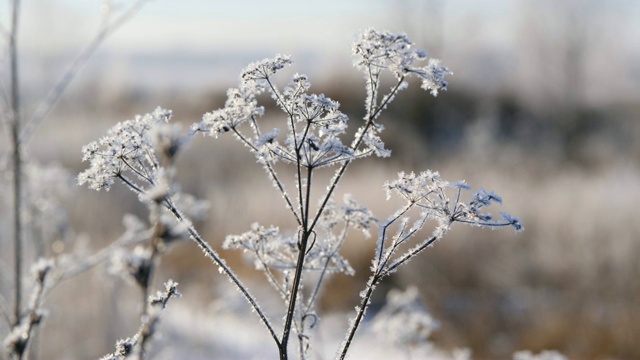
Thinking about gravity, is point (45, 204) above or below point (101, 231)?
below

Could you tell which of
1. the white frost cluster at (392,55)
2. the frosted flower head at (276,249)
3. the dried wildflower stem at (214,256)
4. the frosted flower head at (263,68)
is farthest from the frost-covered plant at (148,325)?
the white frost cluster at (392,55)

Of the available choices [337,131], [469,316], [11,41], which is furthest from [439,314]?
[337,131]

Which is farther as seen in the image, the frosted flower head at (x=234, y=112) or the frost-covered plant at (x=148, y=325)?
the frosted flower head at (x=234, y=112)

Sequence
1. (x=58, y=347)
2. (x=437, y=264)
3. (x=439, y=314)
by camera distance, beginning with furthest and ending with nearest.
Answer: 1. (x=437, y=264)
2. (x=439, y=314)
3. (x=58, y=347)

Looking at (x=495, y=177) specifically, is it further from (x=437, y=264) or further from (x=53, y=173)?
(x=53, y=173)

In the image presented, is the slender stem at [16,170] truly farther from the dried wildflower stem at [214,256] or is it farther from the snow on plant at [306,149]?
the dried wildflower stem at [214,256]

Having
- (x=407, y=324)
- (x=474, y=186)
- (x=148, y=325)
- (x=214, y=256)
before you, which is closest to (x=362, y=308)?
(x=214, y=256)

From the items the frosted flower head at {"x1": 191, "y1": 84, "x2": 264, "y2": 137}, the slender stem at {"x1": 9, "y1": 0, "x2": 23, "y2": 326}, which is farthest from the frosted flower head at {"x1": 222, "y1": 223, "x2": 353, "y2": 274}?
the slender stem at {"x1": 9, "y1": 0, "x2": 23, "y2": 326}

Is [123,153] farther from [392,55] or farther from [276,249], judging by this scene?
[392,55]

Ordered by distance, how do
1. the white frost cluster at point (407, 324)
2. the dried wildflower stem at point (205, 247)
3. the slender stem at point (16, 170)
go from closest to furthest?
the dried wildflower stem at point (205, 247)
the slender stem at point (16, 170)
the white frost cluster at point (407, 324)

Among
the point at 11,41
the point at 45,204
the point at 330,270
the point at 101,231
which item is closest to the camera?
the point at 330,270

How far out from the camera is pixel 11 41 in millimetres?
1866

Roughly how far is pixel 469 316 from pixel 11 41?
591 centimetres

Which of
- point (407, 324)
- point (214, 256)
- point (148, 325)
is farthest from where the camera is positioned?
point (407, 324)
